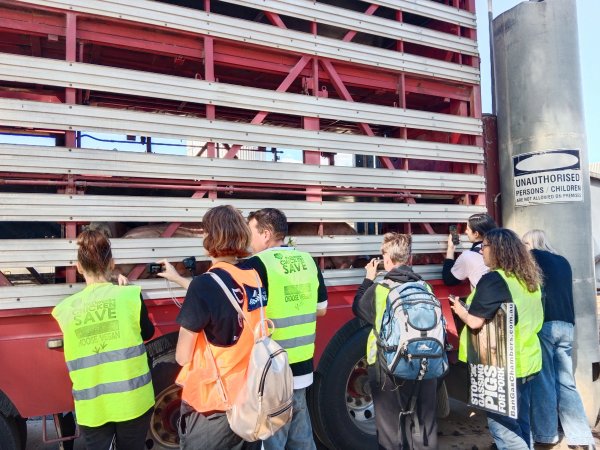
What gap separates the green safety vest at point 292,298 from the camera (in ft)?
8.24

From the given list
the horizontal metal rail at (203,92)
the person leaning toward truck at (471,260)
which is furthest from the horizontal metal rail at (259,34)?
the person leaning toward truck at (471,260)

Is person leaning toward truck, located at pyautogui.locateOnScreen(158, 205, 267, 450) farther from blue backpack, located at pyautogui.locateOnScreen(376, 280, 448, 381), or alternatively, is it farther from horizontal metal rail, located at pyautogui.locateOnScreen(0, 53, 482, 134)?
horizontal metal rail, located at pyautogui.locateOnScreen(0, 53, 482, 134)

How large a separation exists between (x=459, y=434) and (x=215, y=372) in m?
3.24

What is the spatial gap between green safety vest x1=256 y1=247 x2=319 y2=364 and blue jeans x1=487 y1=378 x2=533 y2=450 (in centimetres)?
149

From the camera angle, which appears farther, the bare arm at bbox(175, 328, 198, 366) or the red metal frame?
the red metal frame

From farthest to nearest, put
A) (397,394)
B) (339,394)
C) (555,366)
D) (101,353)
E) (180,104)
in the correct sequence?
(180,104) → (555,366) → (339,394) → (397,394) → (101,353)

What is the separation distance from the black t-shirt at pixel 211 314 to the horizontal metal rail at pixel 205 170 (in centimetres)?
109

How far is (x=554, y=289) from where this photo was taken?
380 centimetres

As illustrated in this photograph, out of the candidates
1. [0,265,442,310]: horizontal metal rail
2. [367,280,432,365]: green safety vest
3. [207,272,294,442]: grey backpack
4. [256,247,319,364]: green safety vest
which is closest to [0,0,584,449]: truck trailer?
[0,265,442,310]: horizontal metal rail

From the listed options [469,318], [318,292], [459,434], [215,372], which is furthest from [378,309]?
[459,434]

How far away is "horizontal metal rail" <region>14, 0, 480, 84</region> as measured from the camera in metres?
2.79

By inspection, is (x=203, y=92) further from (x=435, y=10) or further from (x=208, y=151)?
(x=435, y=10)

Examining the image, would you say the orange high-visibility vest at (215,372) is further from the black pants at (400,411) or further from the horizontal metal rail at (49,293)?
the black pants at (400,411)

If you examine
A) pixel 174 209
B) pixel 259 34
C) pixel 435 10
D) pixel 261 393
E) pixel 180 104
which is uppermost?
pixel 435 10
